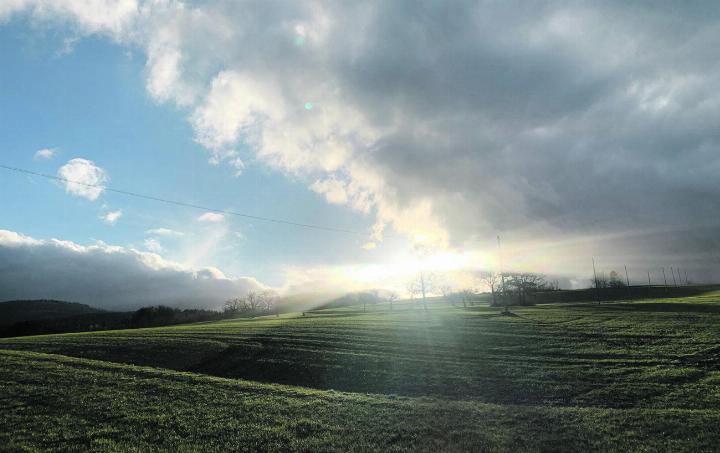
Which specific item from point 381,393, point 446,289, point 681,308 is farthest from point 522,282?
point 381,393

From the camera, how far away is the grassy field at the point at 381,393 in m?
18.8

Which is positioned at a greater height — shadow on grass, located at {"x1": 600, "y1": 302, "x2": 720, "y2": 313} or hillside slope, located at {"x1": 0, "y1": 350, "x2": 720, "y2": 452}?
shadow on grass, located at {"x1": 600, "y1": 302, "x2": 720, "y2": 313}

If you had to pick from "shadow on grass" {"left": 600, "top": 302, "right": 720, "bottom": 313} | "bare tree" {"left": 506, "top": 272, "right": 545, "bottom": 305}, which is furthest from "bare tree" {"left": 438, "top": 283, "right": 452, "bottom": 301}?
"shadow on grass" {"left": 600, "top": 302, "right": 720, "bottom": 313}

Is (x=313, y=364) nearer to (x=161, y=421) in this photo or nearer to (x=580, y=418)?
(x=161, y=421)

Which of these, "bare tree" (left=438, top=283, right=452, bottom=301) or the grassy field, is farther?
"bare tree" (left=438, top=283, right=452, bottom=301)

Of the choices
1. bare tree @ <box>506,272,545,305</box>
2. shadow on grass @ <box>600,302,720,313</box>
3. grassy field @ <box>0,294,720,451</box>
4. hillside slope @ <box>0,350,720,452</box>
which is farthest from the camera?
bare tree @ <box>506,272,545,305</box>

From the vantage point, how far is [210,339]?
53.6 metres

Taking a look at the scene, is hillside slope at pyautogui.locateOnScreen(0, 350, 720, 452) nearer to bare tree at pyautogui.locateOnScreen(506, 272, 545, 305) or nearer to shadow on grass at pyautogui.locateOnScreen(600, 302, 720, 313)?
shadow on grass at pyautogui.locateOnScreen(600, 302, 720, 313)

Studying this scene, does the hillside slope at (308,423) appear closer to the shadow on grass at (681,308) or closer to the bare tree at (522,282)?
the shadow on grass at (681,308)

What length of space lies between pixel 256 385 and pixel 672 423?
25.4 metres

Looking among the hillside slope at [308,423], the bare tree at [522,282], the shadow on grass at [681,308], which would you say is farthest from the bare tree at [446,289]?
the hillside slope at [308,423]

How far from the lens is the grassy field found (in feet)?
61.8

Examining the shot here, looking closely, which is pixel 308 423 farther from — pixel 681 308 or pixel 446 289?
pixel 446 289

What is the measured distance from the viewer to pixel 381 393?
92.2 ft
